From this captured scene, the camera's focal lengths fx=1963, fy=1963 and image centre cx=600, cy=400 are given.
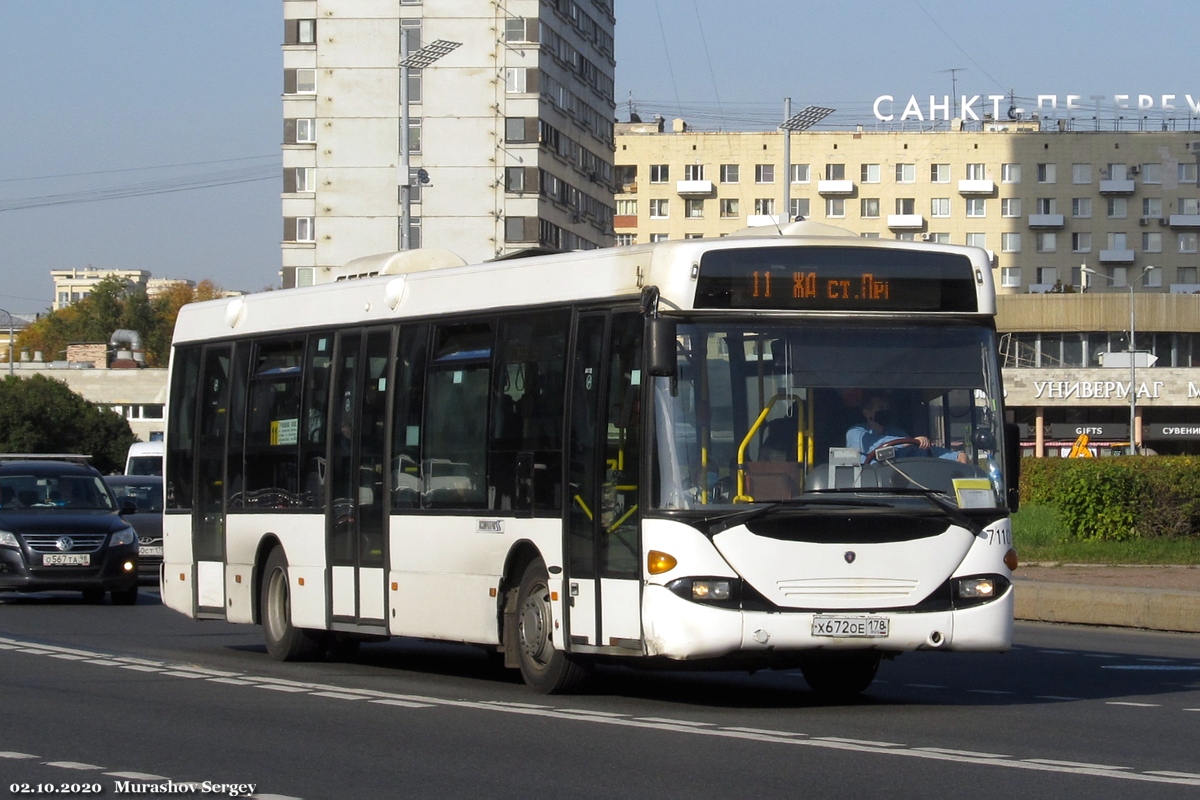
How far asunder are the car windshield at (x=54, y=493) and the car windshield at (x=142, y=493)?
557cm

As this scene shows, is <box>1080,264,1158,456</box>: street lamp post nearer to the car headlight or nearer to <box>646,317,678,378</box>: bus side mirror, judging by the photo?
the car headlight

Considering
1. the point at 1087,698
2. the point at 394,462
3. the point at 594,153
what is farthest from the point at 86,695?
the point at 594,153

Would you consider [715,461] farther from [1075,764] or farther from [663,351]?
[1075,764]

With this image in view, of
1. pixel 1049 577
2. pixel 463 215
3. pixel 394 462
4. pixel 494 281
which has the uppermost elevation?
pixel 463 215

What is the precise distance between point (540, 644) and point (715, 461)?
2034 millimetres

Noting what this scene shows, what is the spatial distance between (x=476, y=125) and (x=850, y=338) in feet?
258

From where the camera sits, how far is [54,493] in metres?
25.1

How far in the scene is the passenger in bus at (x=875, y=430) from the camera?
1133 cm

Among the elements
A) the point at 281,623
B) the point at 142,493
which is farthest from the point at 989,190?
the point at 281,623

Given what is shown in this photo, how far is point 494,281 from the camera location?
43.7 feet

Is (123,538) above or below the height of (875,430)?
below

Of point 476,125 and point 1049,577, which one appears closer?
point 1049,577

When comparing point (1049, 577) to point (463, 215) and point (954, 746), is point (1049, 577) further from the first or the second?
point (463, 215)

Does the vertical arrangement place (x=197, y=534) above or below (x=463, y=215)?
below
